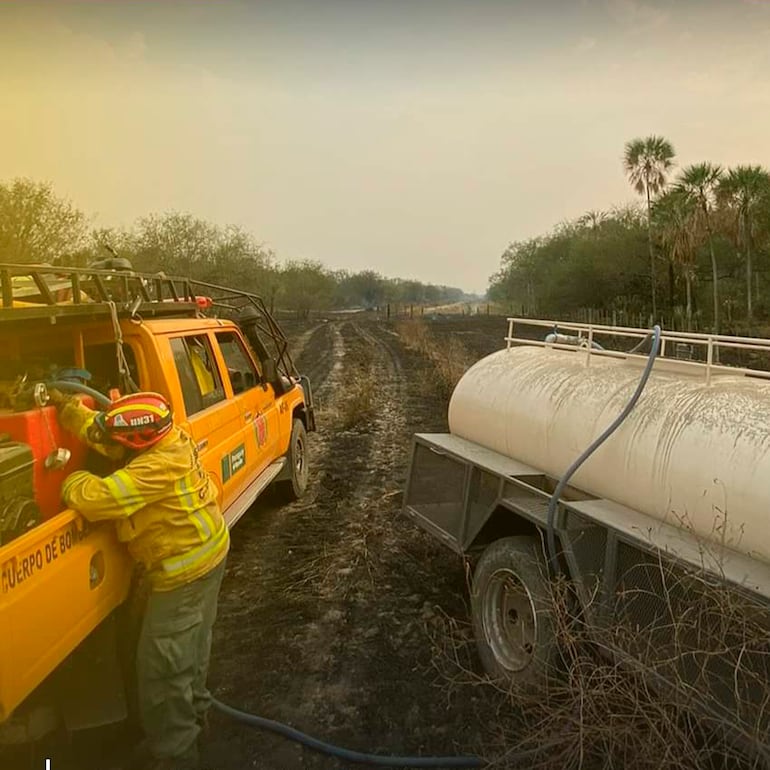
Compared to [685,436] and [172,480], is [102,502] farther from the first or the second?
[685,436]

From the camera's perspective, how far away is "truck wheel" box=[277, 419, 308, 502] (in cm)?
686

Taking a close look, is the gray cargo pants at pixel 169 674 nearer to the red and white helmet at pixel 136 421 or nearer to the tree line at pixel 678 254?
the red and white helmet at pixel 136 421

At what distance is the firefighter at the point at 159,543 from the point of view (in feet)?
9.25

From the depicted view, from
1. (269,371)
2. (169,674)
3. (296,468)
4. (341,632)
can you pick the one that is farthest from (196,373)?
(296,468)

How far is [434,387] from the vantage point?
15.0 m

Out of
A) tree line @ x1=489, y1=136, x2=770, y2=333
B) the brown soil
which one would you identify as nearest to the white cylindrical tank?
the brown soil

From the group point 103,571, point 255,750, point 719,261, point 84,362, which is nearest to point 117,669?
point 103,571

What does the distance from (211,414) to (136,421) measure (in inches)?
65.6

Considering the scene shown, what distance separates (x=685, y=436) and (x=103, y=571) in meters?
2.76

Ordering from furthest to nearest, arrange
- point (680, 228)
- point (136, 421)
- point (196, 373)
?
1. point (680, 228)
2. point (196, 373)
3. point (136, 421)

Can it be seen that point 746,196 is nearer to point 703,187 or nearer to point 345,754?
point 703,187

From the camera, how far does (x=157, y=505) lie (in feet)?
9.52

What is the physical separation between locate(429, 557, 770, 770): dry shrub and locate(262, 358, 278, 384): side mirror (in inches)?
152

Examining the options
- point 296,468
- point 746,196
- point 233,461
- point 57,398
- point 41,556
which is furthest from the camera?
point 746,196
